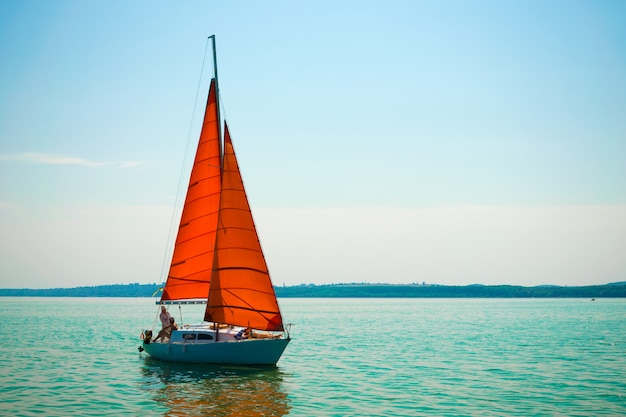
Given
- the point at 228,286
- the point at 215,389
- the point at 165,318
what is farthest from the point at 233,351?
the point at 165,318

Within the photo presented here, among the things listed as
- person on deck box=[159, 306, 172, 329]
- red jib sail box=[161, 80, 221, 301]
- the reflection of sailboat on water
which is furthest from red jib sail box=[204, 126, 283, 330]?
person on deck box=[159, 306, 172, 329]

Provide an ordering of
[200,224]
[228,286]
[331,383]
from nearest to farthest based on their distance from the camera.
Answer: [331,383] → [228,286] → [200,224]

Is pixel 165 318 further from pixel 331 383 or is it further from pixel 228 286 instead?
pixel 331 383

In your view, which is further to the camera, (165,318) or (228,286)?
(165,318)

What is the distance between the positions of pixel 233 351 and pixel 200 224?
808cm

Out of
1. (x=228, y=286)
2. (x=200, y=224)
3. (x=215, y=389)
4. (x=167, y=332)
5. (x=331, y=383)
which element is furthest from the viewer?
(x=167, y=332)

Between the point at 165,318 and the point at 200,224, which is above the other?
the point at 200,224

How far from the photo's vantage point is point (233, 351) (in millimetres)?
34406

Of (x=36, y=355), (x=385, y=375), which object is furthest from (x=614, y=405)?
(x=36, y=355)

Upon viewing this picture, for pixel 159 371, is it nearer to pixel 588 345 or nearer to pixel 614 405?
pixel 614 405

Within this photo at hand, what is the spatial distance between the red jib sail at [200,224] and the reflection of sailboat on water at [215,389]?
4542mm

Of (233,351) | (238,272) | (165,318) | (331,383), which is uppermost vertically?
(238,272)

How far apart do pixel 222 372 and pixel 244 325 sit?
2.90 metres

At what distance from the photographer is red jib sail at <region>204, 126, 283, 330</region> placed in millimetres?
35156
